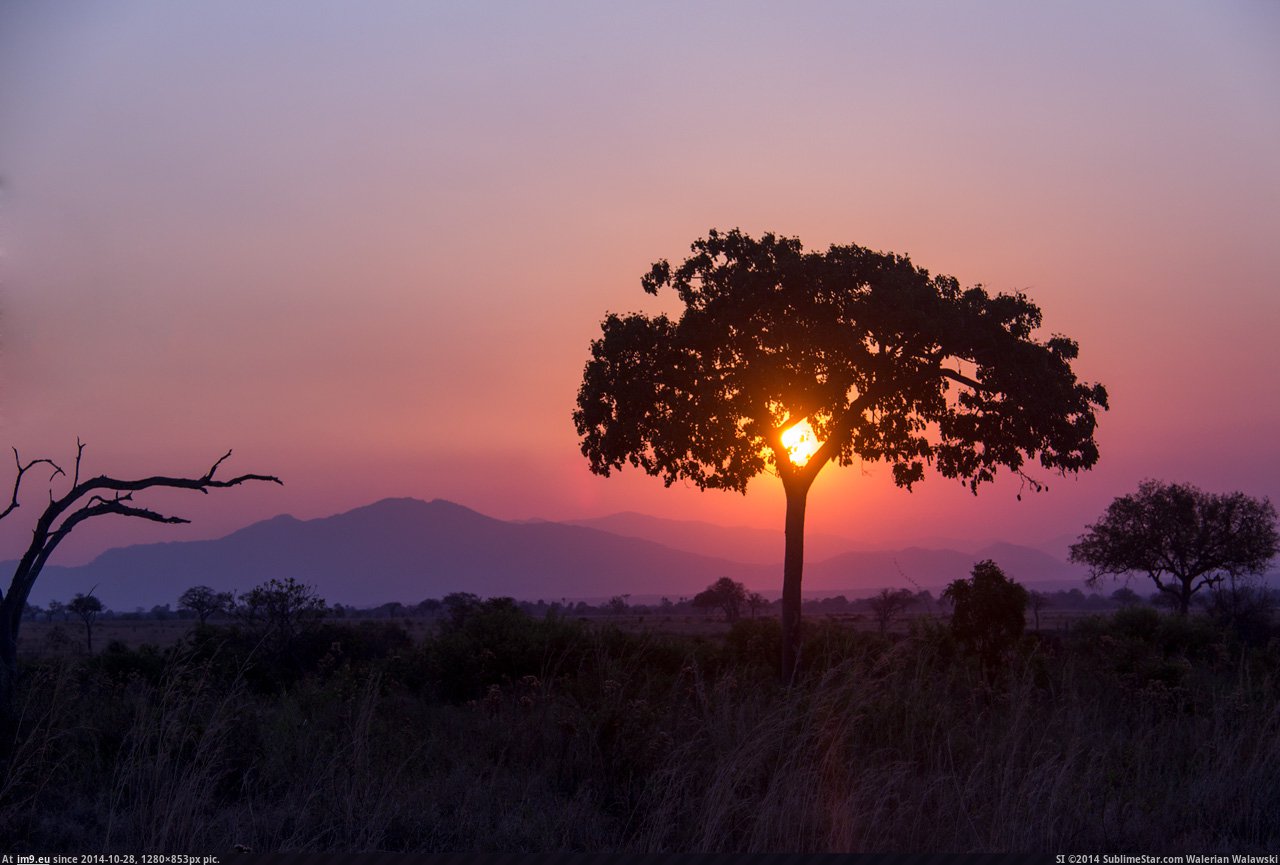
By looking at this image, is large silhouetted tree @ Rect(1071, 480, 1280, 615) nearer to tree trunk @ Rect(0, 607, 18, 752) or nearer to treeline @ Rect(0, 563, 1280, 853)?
treeline @ Rect(0, 563, 1280, 853)

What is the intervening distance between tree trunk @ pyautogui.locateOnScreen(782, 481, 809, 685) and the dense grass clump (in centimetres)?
721

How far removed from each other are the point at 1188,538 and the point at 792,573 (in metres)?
33.3

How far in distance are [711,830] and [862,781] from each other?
4.02 ft

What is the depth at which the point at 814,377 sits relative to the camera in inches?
779

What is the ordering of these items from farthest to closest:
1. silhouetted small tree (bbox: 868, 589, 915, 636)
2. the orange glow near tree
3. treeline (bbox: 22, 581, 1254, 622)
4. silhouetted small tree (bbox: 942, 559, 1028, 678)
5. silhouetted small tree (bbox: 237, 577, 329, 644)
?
1. silhouetted small tree (bbox: 868, 589, 915, 636)
2. treeline (bbox: 22, 581, 1254, 622)
3. the orange glow near tree
4. silhouetted small tree (bbox: 942, 559, 1028, 678)
5. silhouetted small tree (bbox: 237, 577, 329, 644)

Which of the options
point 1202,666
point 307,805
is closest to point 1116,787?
point 307,805

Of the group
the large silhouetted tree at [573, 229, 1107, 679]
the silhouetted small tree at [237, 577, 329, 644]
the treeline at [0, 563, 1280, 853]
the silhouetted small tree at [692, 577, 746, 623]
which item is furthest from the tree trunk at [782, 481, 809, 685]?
the silhouetted small tree at [692, 577, 746, 623]

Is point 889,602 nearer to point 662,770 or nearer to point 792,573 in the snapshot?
point 792,573

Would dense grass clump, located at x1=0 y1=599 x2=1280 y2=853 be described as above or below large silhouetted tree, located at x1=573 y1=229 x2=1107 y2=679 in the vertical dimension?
below

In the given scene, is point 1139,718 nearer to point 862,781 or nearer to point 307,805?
point 862,781

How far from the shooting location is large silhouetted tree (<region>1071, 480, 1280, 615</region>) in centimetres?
4506

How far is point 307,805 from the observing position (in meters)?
7.40

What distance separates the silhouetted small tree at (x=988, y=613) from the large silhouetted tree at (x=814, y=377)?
7.01 ft

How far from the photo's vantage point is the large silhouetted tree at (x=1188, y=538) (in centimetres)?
4506
